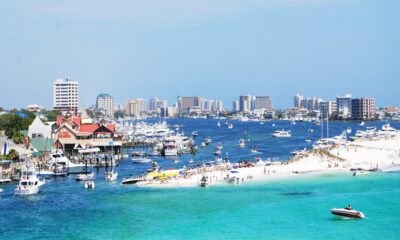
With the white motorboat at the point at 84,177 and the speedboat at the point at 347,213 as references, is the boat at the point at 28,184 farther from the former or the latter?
the speedboat at the point at 347,213

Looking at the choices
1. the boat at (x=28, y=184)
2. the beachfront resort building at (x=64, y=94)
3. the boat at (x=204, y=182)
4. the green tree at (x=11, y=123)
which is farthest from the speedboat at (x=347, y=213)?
the beachfront resort building at (x=64, y=94)

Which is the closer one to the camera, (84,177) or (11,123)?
(84,177)

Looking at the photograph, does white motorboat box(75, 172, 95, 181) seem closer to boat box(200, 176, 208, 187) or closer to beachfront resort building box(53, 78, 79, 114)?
boat box(200, 176, 208, 187)

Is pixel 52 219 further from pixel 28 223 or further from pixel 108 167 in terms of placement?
pixel 108 167

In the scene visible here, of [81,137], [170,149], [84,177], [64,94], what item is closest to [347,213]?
[84,177]

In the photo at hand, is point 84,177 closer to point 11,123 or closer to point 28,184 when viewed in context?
point 28,184

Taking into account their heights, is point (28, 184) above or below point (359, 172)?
below

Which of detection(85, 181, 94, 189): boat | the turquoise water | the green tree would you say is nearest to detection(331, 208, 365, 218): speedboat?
the turquoise water
